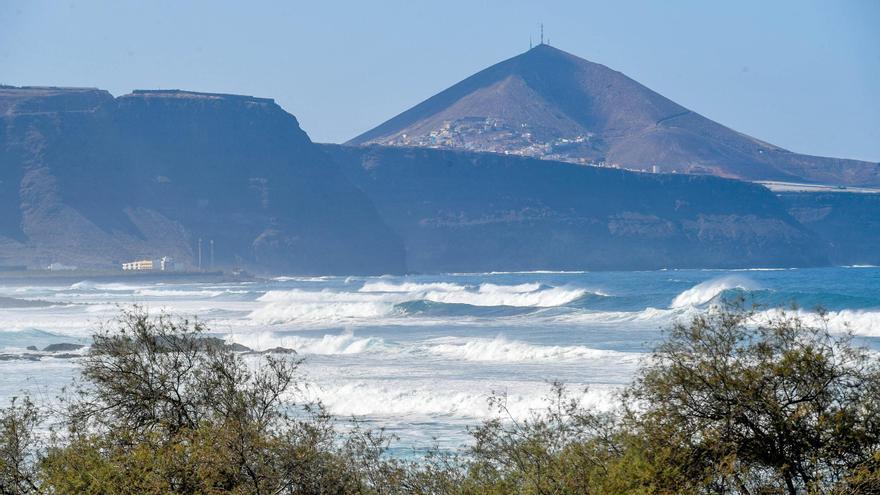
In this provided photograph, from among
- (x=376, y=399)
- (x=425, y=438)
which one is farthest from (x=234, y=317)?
(x=425, y=438)

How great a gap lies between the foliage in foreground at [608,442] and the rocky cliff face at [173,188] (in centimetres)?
14056

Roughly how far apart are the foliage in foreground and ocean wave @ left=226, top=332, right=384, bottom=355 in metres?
29.7

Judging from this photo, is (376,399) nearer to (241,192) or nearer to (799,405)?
(799,405)

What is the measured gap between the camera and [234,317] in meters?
67.5

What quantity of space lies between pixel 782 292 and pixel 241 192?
11452 centimetres

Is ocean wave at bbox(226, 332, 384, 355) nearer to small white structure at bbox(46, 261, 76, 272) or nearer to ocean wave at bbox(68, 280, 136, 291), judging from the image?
ocean wave at bbox(68, 280, 136, 291)

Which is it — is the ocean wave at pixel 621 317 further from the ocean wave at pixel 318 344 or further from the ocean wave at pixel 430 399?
the ocean wave at pixel 430 399

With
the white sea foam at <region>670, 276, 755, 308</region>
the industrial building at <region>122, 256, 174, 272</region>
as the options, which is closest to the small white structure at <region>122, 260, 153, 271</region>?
the industrial building at <region>122, 256, 174, 272</region>

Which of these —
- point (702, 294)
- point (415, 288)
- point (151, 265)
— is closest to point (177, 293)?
point (415, 288)

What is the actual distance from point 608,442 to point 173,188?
535ft

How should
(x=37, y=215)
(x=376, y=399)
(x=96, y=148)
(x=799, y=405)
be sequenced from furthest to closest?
(x=96, y=148) < (x=37, y=215) < (x=376, y=399) < (x=799, y=405)

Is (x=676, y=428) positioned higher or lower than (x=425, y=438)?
higher

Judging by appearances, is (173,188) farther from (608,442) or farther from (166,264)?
(608,442)

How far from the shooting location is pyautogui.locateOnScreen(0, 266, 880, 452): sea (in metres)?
27.3
